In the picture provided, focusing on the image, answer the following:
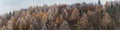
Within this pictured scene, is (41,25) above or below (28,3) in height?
below

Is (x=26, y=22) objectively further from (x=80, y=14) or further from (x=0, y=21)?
(x=80, y=14)

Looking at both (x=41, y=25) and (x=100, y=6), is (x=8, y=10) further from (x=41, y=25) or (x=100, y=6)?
(x=100, y=6)

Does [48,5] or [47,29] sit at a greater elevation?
[48,5]

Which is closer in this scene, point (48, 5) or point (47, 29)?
point (47, 29)

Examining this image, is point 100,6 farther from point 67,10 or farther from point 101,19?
point 67,10

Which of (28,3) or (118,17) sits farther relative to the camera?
(28,3)

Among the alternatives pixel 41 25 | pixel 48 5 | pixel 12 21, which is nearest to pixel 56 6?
pixel 48 5
